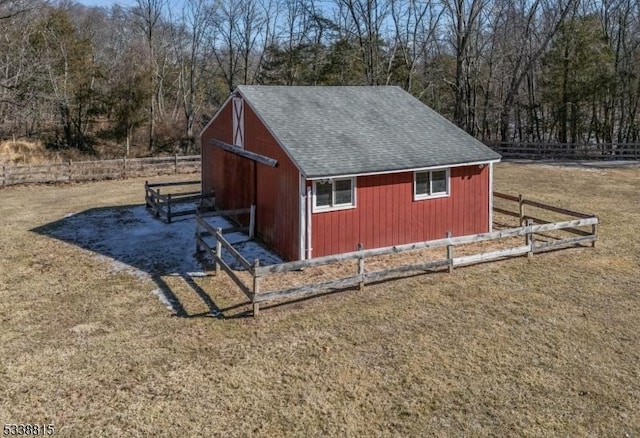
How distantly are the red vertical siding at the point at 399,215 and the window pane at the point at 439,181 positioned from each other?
0.21 m

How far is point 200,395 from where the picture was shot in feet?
21.9

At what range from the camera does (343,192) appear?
470 inches

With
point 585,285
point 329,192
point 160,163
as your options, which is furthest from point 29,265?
point 160,163

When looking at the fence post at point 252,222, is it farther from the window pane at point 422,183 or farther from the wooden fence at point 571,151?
the wooden fence at point 571,151

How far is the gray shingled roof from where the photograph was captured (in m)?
11.8

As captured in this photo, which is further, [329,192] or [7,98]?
[7,98]

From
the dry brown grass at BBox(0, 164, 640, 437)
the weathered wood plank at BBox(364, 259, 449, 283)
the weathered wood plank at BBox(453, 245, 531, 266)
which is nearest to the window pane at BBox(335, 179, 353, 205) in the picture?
the weathered wood plank at BBox(364, 259, 449, 283)

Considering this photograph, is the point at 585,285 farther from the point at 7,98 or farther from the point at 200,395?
the point at 7,98

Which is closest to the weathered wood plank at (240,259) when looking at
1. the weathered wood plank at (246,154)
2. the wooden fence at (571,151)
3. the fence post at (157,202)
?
the weathered wood plank at (246,154)

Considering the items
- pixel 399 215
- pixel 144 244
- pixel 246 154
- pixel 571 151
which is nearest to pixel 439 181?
pixel 399 215

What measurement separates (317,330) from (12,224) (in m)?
12.2

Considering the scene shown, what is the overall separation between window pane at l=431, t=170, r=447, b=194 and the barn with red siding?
0.03m

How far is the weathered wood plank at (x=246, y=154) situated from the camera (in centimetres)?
1267

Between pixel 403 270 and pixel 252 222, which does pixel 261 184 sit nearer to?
pixel 252 222
